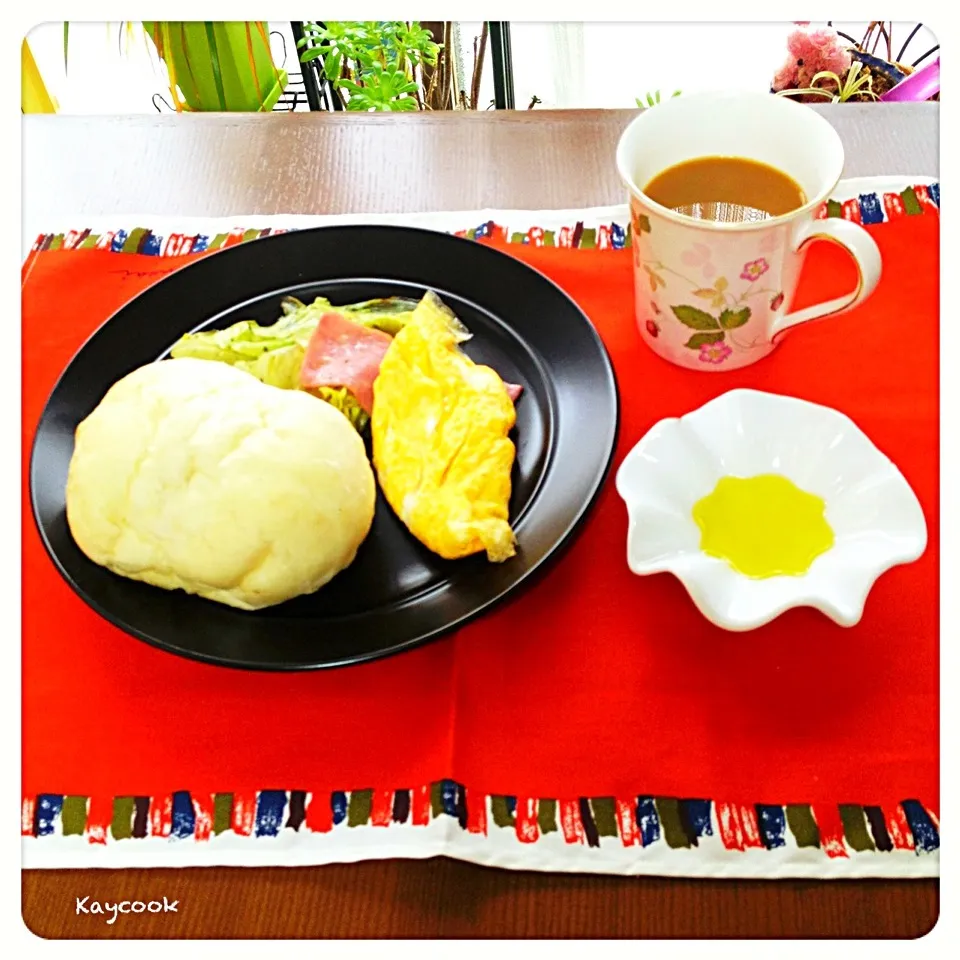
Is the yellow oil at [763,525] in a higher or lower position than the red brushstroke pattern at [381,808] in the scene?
higher

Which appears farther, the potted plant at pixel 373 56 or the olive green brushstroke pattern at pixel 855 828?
the potted plant at pixel 373 56

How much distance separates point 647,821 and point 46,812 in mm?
468

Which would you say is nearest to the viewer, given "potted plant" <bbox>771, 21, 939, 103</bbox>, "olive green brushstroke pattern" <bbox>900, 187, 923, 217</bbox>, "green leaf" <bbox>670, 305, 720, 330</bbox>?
"green leaf" <bbox>670, 305, 720, 330</bbox>

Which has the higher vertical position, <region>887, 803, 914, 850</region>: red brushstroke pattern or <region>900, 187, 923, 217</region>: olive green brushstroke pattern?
<region>900, 187, 923, 217</region>: olive green brushstroke pattern

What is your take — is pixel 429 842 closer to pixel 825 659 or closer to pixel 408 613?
pixel 408 613

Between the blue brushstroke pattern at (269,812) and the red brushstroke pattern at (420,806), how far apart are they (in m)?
0.10

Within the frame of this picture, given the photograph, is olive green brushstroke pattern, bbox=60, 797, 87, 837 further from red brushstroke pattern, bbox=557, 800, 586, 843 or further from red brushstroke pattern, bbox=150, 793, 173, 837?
red brushstroke pattern, bbox=557, 800, 586, 843

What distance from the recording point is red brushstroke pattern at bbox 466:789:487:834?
0.70 m

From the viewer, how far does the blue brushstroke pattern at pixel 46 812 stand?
71cm

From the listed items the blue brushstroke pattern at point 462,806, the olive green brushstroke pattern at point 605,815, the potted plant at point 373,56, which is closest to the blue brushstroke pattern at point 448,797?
the blue brushstroke pattern at point 462,806

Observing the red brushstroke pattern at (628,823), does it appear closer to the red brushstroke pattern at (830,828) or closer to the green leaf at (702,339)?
the red brushstroke pattern at (830,828)

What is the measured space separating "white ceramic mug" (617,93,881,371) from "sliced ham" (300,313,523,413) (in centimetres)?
18

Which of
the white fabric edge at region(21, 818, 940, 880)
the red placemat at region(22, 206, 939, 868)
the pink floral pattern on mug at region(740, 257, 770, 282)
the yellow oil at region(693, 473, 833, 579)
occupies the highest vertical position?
the pink floral pattern on mug at region(740, 257, 770, 282)

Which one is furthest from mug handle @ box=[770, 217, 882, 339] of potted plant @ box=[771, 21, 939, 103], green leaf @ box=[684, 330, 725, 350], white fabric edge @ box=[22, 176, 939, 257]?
potted plant @ box=[771, 21, 939, 103]
